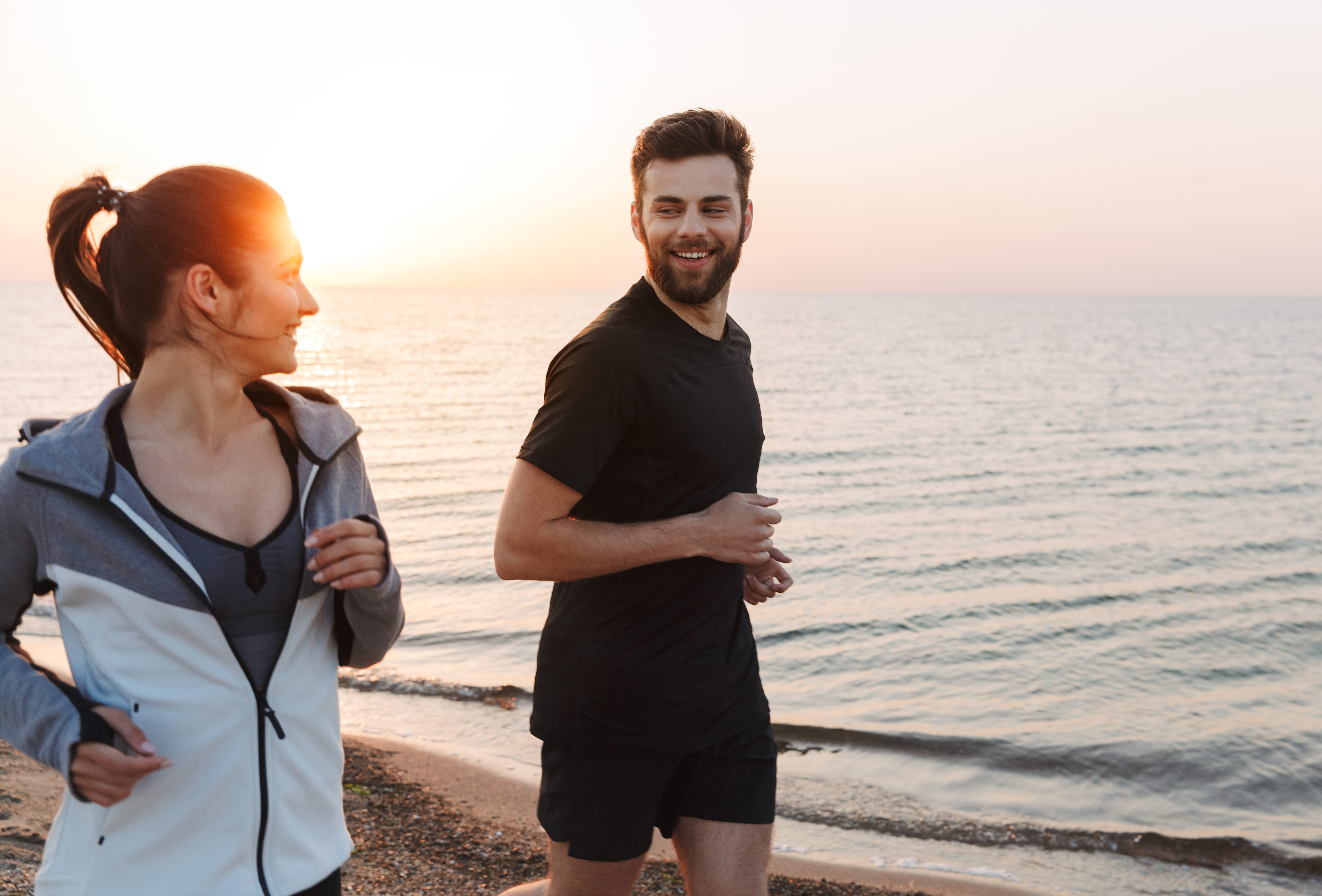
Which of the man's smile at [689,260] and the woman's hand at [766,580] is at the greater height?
the man's smile at [689,260]

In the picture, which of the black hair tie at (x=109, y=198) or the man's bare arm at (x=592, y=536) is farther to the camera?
the man's bare arm at (x=592, y=536)

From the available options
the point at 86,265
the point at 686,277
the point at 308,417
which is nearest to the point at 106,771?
the point at 308,417

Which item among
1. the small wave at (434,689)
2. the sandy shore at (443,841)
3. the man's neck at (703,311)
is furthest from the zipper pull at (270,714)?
the small wave at (434,689)

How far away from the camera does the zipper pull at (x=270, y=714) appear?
6.18ft

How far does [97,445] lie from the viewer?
69.8 inches

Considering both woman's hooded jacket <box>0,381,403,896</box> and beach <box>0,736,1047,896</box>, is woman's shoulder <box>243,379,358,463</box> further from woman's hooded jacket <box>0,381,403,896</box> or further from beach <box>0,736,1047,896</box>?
beach <box>0,736,1047,896</box>

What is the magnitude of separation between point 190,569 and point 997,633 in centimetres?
1061

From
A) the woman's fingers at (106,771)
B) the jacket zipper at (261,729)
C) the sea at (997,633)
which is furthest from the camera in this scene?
the sea at (997,633)

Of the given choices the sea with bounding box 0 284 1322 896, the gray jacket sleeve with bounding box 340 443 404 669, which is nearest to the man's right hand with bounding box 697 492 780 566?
the gray jacket sleeve with bounding box 340 443 404 669

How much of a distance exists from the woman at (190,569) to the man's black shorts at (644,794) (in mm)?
799

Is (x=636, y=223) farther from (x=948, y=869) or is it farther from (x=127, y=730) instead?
(x=948, y=869)

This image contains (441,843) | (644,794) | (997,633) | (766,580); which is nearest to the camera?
(644,794)

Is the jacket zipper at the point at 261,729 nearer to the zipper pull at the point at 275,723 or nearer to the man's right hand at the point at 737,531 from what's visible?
the zipper pull at the point at 275,723

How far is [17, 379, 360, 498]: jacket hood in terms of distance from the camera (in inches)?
68.0
